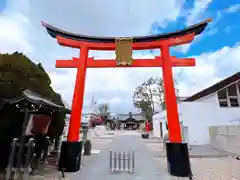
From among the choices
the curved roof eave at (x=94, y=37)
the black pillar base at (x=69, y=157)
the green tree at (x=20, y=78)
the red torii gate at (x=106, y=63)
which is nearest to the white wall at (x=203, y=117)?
the red torii gate at (x=106, y=63)

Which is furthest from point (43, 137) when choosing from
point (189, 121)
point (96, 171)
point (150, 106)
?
point (150, 106)

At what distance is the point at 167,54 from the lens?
7.10m

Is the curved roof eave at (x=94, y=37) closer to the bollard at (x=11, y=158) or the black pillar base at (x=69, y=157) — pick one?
the black pillar base at (x=69, y=157)

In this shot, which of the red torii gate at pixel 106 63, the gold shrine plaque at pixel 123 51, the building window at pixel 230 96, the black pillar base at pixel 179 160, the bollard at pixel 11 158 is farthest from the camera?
the building window at pixel 230 96

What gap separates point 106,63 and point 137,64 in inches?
53.1

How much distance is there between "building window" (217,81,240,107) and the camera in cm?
1413

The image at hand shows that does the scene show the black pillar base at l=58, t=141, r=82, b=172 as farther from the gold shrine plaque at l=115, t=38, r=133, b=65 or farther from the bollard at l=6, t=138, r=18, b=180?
the gold shrine plaque at l=115, t=38, r=133, b=65

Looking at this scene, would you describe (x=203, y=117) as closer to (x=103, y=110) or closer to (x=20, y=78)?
(x=20, y=78)

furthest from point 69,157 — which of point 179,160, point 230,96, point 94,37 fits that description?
point 230,96

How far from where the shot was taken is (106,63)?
24.4 feet

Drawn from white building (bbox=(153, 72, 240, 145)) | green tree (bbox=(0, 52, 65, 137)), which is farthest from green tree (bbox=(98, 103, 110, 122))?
green tree (bbox=(0, 52, 65, 137))

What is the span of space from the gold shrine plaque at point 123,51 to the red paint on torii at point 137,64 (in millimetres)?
200

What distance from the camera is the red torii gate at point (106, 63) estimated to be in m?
6.20

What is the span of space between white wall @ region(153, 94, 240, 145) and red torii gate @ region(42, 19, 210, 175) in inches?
308
